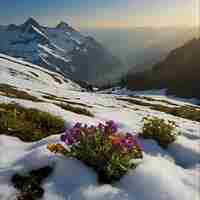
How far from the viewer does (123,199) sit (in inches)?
250

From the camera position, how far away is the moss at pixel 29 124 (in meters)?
11.0

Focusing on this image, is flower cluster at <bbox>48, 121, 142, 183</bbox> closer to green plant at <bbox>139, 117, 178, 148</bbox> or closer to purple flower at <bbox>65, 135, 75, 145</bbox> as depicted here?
purple flower at <bbox>65, 135, 75, 145</bbox>

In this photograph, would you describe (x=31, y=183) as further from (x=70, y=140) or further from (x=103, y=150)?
(x=103, y=150)

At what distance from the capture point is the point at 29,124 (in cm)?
1223

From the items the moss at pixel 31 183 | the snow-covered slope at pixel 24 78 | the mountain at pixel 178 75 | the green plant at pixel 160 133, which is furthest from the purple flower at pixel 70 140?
the mountain at pixel 178 75

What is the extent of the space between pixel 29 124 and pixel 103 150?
560 centimetres

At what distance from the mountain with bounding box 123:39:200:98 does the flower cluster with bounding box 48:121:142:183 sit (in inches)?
4614

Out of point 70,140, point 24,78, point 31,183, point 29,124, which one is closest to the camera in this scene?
point 31,183

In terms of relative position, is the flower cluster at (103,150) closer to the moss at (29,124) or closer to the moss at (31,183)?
the moss at (31,183)

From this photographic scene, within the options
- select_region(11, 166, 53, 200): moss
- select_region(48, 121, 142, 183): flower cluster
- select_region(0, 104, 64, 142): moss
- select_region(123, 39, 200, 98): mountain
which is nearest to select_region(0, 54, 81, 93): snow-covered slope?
select_region(123, 39, 200, 98): mountain

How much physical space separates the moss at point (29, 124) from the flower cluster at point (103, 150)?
10.9 ft

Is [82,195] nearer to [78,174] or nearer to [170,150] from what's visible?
[78,174]

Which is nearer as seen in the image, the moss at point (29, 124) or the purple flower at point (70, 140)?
the purple flower at point (70, 140)

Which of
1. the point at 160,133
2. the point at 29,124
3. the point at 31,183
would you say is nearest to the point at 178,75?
the point at 29,124
